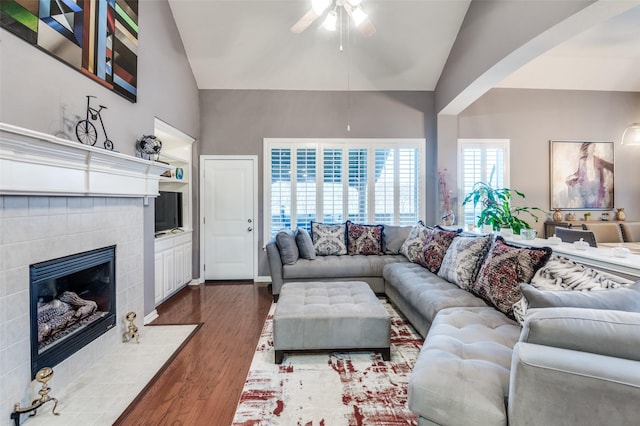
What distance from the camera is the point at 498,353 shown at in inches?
58.2

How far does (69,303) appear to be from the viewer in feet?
7.09

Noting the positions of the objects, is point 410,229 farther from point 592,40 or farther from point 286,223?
point 592,40

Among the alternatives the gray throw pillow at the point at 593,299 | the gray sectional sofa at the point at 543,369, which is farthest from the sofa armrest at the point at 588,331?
the gray throw pillow at the point at 593,299

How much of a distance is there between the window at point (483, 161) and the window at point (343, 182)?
68 centimetres

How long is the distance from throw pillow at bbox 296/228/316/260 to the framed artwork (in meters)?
4.08

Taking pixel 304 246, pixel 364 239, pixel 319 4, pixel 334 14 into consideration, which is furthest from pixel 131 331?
pixel 334 14

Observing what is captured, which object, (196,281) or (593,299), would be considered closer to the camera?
(593,299)

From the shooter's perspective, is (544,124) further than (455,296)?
Yes

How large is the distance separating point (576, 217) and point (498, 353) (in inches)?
182

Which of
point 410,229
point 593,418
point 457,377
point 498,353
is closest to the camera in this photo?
point 593,418

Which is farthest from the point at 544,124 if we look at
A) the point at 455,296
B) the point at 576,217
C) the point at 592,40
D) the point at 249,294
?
the point at 249,294

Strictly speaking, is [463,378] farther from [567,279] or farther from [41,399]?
[41,399]

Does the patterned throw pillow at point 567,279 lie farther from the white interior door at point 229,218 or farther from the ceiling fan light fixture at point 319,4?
the white interior door at point 229,218

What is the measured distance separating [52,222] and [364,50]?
13.4 ft
